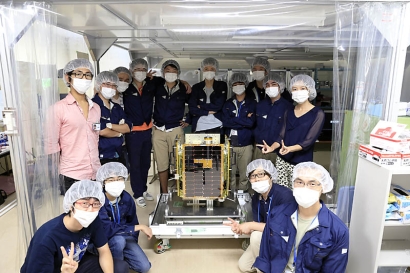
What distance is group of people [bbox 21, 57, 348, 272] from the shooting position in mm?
1637

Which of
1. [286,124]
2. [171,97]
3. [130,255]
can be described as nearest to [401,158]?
[286,124]

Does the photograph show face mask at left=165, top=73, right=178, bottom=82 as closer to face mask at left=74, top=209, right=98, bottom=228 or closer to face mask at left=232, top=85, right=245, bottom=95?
face mask at left=232, top=85, right=245, bottom=95

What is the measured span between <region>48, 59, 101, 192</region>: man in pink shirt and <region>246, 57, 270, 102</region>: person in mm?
1748

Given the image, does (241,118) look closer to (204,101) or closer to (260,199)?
(204,101)

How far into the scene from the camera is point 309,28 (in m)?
2.57

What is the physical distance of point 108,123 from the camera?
2.60 m

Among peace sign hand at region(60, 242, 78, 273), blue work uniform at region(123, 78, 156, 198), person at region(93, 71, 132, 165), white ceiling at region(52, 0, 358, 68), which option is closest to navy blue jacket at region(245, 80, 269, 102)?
white ceiling at region(52, 0, 358, 68)

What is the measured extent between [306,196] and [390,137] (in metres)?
0.64

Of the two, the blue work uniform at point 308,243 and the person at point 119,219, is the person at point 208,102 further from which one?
the blue work uniform at point 308,243

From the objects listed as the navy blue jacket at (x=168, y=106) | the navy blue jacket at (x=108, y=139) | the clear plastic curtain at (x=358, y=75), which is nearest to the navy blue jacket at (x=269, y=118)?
the clear plastic curtain at (x=358, y=75)

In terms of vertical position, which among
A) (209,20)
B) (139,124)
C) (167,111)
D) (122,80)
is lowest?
(139,124)

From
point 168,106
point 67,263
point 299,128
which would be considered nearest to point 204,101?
point 168,106

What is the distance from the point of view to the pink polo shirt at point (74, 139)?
200cm

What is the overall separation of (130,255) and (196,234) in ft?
1.71
